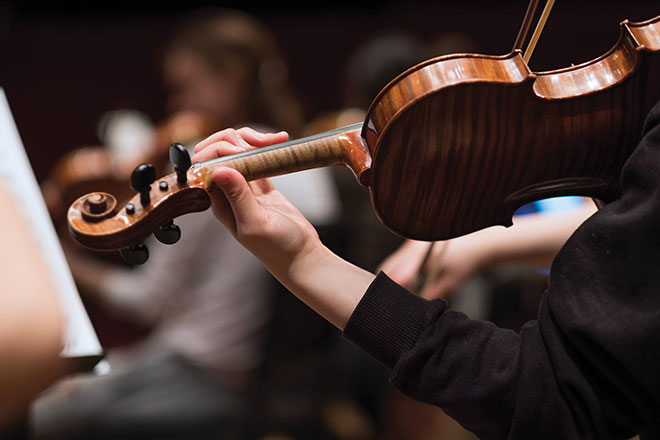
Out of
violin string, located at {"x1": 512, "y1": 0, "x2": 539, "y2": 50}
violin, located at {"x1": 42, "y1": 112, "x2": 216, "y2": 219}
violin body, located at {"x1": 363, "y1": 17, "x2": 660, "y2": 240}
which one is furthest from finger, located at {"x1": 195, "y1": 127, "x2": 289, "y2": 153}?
violin, located at {"x1": 42, "y1": 112, "x2": 216, "y2": 219}

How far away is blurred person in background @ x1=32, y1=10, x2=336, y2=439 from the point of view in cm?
162

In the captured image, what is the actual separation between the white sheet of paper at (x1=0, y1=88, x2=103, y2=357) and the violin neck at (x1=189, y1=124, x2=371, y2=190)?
Result: 0.29 meters

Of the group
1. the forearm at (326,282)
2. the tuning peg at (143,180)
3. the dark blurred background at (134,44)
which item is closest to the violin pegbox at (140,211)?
the tuning peg at (143,180)

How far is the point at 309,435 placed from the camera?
1.93 m

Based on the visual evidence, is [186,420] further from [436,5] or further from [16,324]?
[436,5]

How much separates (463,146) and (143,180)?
310mm

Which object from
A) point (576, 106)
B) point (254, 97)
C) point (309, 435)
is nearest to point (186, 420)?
point (309, 435)

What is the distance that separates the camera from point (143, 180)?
727mm

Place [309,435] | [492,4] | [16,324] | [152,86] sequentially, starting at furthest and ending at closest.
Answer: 1. [152,86]
2. [492,4]
3. [309,435]
4. [16,324]

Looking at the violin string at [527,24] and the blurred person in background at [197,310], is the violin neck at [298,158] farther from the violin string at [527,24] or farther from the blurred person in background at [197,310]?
the blurred person in background at [197,310]

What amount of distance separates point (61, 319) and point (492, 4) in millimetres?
3462

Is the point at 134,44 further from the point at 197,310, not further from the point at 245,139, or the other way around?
the point at 245,139

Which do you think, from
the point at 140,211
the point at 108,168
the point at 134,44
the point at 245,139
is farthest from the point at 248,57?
the point at 134,44

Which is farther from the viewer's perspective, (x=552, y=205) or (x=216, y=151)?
(x=552, y=205)
